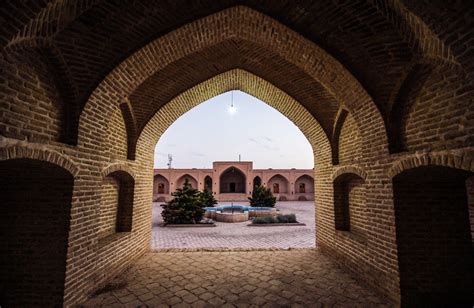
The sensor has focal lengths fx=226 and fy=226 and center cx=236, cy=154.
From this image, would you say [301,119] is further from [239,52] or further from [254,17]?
[254,17]

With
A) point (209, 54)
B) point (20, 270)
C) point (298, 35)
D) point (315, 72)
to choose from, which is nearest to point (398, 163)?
point (315, 72)

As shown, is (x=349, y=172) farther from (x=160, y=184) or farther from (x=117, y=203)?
(x=160, y=184)

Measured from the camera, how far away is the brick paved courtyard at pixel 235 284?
346 centimetres

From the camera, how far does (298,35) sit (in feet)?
12.3

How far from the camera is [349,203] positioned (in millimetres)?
5434

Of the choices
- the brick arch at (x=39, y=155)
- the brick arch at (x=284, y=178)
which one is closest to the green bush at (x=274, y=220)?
the brick arch at (x=39, y=155)

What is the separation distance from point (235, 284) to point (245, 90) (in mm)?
5024

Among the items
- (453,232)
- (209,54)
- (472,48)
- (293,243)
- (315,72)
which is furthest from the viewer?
(293,243)

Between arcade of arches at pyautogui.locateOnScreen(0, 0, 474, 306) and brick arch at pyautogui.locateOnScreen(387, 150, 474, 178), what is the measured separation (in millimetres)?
16

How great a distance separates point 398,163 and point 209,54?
407 cm

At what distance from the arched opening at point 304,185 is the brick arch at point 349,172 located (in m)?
24.5

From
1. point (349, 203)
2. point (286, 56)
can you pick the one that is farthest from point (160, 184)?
point (286, 56)

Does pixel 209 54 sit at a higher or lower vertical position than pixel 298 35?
higher

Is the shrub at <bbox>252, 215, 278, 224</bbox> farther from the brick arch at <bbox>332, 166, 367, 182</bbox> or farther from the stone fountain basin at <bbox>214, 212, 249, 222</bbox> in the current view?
the brick arch at <bbox>332, 166, 367, 182</bbox>
